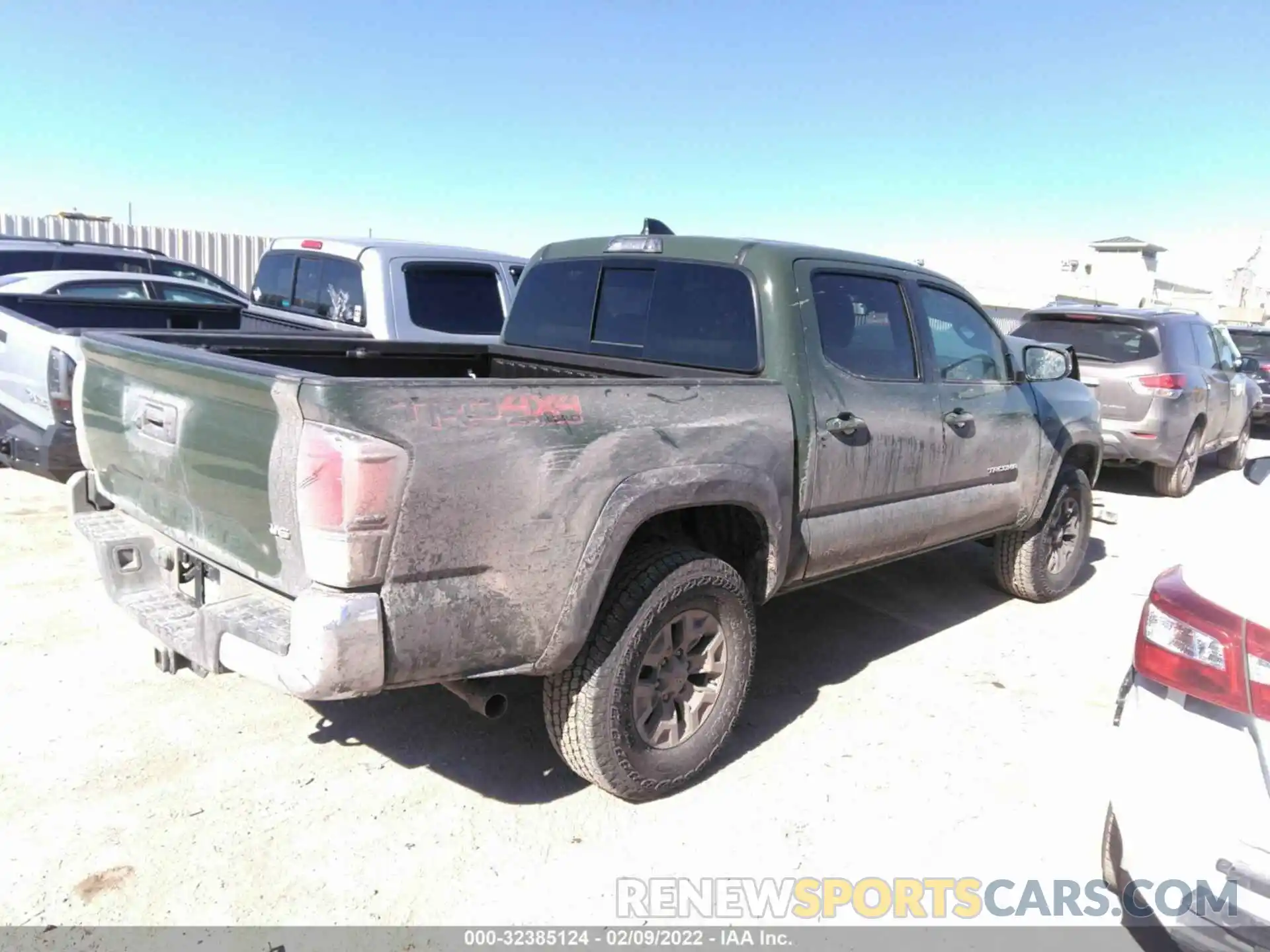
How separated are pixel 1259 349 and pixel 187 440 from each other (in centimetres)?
1692

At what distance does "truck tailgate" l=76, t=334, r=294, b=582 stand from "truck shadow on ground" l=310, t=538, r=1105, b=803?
1174 mm

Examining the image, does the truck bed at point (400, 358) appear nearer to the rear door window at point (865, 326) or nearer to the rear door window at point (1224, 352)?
the rear door window at point (865, 326)

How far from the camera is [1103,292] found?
36.8m

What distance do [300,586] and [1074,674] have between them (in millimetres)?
3929

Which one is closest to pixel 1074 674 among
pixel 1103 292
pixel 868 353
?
→ pixel 868 353

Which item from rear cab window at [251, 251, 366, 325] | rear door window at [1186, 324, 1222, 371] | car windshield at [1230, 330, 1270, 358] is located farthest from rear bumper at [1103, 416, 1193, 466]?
car windshield at [1230, 330, 1270, 358]

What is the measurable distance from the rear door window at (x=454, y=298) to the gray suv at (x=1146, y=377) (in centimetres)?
528

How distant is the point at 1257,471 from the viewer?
266 cm

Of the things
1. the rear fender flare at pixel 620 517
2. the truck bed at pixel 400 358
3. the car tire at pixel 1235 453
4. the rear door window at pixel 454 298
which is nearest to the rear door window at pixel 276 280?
the rear door window at pixel 454 298

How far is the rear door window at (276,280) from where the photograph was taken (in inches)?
303

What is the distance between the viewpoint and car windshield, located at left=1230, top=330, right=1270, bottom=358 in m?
14.8

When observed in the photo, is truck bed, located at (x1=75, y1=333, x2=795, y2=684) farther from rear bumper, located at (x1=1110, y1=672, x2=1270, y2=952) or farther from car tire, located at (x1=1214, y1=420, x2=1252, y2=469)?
car tire, located at (x1=1214, y1=420, x2=1252, y2=469)

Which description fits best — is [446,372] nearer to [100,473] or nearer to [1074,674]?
[100,473]

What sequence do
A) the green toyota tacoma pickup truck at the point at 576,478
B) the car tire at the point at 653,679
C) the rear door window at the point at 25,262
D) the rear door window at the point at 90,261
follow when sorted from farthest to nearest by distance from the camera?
the rear door window at the point at 90,261, the rear door window at the point at 25,262, the car tire at the point at 653,679, the green toyota tacoma pickup truck at the point at 576,478
